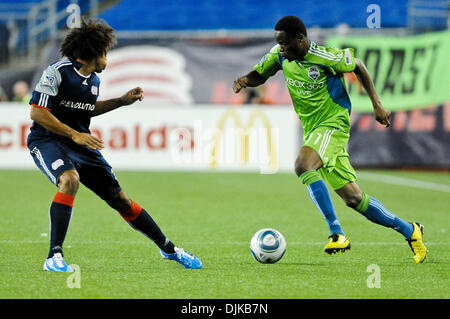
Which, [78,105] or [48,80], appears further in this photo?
[78,105]

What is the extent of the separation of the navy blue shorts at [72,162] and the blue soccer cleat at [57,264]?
1.83ft

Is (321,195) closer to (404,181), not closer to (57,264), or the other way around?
(57,264)

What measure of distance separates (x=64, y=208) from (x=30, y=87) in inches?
502

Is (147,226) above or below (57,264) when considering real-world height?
above

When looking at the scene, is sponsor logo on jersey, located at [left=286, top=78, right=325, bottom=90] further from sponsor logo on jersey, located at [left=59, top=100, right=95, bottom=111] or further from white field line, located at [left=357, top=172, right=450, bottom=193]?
white field line, located at [left=357, top=172, right=450, bottom=193]

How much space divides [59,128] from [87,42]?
2.35 ft

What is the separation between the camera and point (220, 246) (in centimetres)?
775

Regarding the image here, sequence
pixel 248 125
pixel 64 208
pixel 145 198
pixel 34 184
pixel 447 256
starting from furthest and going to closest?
pixel 248 125
pixel 34 184
pixel 145 198
pixel 447 256
pixel 64 208

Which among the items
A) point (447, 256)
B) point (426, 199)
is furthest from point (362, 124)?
point (447, 256)

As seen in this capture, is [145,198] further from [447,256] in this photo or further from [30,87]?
[30,87]

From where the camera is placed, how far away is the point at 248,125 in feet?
55.7

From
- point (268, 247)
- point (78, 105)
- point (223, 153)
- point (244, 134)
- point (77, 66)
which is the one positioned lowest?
point (268, 247)

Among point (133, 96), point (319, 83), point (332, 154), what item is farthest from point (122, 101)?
point (332, 154)

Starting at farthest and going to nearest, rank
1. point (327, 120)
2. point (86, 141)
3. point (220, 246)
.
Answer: point (220, 246), point (327, 120), point (86, 141)
